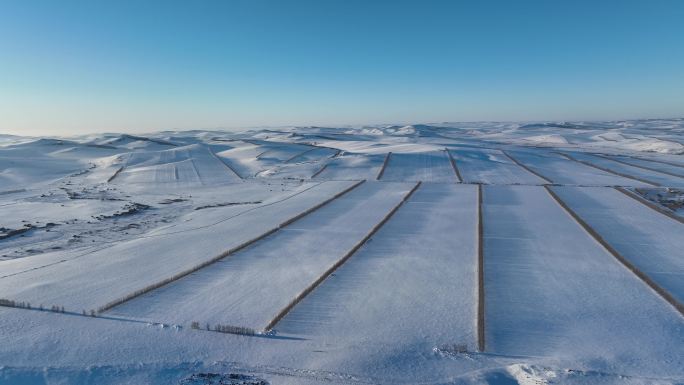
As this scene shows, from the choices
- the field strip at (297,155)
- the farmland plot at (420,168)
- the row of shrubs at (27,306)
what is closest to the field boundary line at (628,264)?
the farmland plot at (420,168)

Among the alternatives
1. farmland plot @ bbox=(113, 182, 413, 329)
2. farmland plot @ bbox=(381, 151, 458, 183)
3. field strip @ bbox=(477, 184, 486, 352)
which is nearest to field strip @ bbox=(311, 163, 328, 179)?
farmland plot @ bbox=(381, 151, 458, 183)

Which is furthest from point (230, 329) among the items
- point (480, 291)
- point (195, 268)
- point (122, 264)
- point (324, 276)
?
point (122, 264)

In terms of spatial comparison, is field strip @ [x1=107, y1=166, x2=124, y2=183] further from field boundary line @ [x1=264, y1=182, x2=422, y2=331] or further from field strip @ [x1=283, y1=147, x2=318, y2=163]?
field boundary line @ [x1=264, y1=182, x2=422, y2=331]

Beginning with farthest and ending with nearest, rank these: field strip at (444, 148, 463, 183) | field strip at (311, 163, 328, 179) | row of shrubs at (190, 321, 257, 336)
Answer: field strip at (311, 163, 328, 179)
field strip at (444, 148, 463, 183)
row of shrubs at (190, 321, 257, 336)

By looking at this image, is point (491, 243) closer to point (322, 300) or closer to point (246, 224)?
point (322, 300)

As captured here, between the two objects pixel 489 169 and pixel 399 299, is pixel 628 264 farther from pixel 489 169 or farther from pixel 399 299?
pixel 489 169

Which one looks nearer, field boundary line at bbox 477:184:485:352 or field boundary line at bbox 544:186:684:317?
field boundary line at bbox 477:184:485:352
